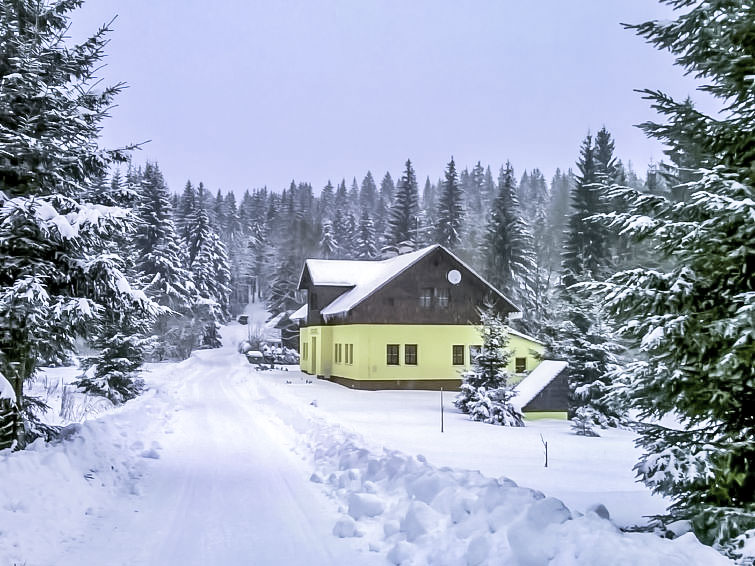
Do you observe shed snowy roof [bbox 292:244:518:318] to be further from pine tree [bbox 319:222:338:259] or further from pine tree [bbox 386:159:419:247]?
pine tree [bbox 319:222:338:259]

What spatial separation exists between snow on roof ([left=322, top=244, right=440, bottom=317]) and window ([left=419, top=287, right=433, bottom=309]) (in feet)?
5.49

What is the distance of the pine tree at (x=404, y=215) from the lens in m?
61.4

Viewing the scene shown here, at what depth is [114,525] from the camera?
22.9ft

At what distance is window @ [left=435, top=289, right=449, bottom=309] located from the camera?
31.6m

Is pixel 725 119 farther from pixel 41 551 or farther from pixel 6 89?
pixel 6 89

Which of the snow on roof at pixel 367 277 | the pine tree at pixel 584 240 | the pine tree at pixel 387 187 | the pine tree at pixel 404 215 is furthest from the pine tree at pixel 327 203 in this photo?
the snow on roof at pixel 367 277

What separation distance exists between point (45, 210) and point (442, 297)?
2455 cm

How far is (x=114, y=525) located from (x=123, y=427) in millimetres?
6373

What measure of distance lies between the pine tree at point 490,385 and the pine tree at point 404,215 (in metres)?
38.7

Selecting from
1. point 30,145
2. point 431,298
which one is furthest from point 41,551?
point 431,298

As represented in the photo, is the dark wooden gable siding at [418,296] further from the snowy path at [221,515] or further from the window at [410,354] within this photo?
the snowy path at [221,515]

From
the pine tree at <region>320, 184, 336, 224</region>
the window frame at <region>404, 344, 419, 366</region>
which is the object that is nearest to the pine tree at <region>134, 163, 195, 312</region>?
the window frame at <region>404, 344, 419, 366</region>

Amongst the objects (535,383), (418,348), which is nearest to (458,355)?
(418,348)

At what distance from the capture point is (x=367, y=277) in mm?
37625
